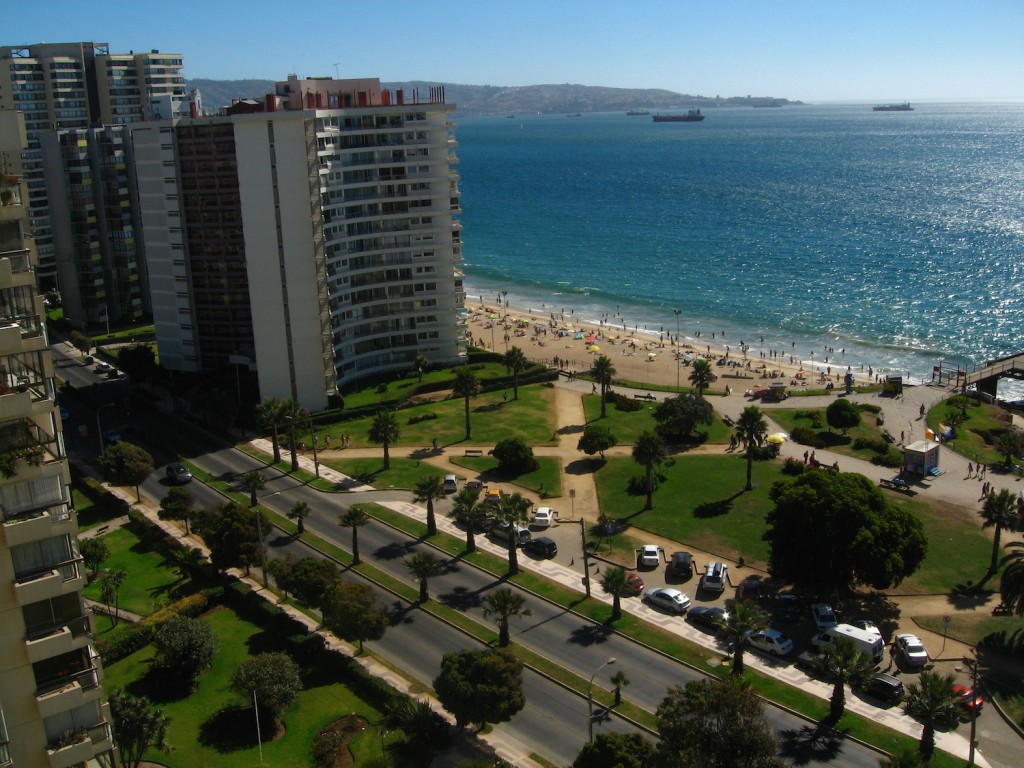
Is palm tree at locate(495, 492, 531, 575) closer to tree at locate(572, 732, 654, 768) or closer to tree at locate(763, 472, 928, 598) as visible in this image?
tree at locate(763, 472, 928, 598)

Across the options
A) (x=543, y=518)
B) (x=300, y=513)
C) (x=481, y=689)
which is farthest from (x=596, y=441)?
(x=481, y=689)

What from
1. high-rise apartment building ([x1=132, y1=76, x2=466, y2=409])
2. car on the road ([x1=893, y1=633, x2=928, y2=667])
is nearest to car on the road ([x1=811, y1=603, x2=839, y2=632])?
car on the road ([x1=893, y1=633, x2=928, y2=667])

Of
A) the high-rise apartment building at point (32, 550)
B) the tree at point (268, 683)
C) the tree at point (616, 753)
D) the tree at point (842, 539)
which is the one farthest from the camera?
the tree at point (842, 539)

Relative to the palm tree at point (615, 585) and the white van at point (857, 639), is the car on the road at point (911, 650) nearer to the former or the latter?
the white van at point (857, 639)

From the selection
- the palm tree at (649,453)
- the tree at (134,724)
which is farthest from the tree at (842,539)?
the tree at (134,724)

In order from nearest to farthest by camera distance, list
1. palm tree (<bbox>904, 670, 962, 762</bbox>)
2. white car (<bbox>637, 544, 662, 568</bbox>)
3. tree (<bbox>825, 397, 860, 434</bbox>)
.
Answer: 1. palm tree (<bbox>904, 670, 962, 762</bbox>)
2. white car (<bbox>637, 544, 662, 568</bbox>)
3. tree (<bbox>825, 397, 860, 434</bbox>)

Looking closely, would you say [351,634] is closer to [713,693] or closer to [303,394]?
[713,693]

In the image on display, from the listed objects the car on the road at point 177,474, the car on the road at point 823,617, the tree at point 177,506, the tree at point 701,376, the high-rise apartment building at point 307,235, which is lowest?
the car on the road at point 823,617
